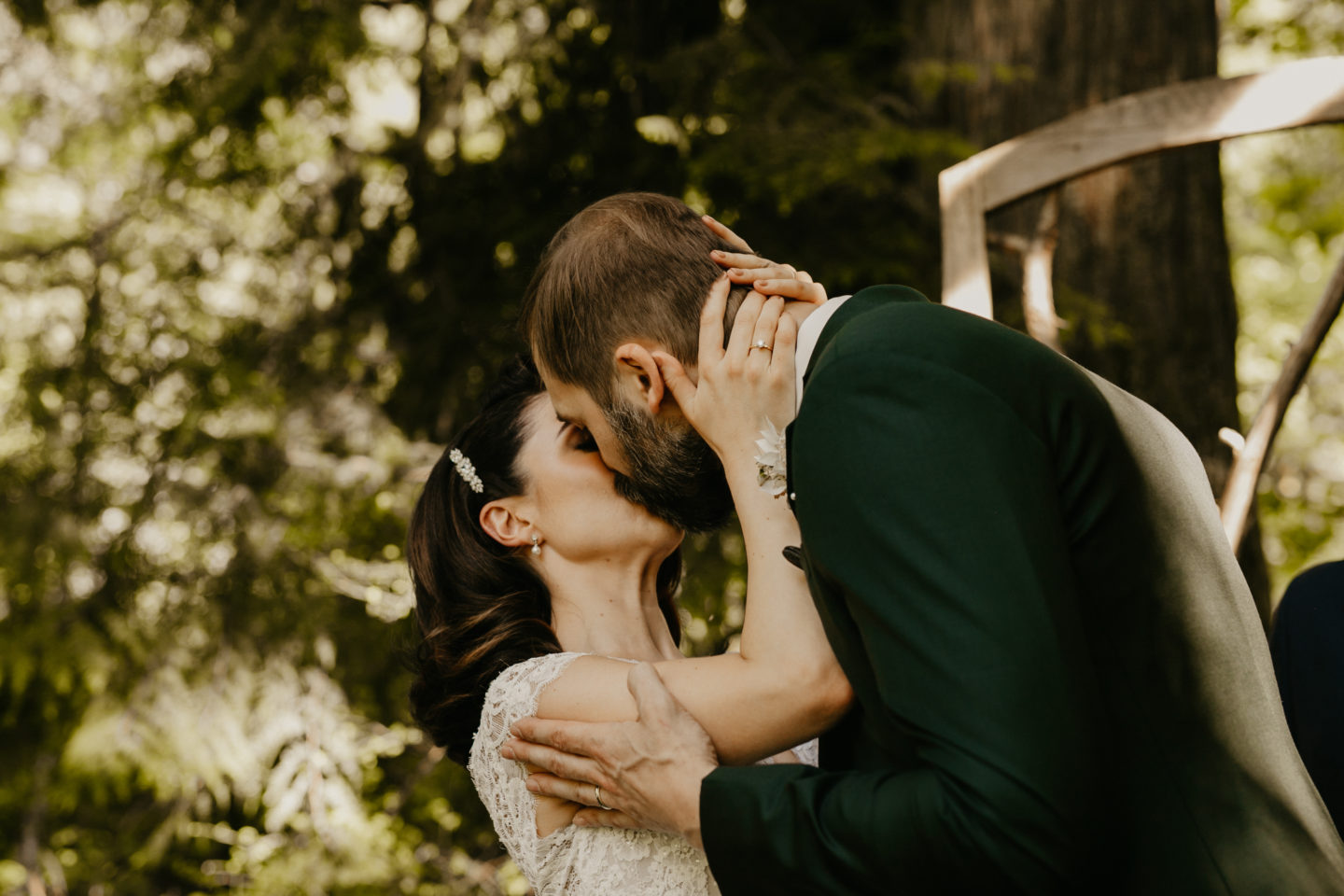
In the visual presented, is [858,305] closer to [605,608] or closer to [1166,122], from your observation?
[605,608]

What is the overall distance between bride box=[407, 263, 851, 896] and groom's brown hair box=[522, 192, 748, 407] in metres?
0.05

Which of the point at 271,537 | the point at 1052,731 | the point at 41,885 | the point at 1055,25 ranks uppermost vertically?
the point at 1055,25

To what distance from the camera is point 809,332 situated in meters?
1.63

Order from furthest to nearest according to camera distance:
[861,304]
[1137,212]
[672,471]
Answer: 1. [1137,212]
2. [672,471]
3. [861,304]

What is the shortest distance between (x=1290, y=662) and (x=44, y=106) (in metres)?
5.59

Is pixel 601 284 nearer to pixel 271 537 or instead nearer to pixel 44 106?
pixel 271 537

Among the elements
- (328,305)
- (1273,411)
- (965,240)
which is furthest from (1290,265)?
(328,305)

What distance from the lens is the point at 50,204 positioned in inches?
248

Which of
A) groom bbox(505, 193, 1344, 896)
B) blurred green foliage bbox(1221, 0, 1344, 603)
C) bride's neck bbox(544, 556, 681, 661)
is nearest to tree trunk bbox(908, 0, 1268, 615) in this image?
blurred green foliage bbox(1221, 0, 1344, 603)

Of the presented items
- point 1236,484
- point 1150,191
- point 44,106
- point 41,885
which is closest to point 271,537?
point 41,885

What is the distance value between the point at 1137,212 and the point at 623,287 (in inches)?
134

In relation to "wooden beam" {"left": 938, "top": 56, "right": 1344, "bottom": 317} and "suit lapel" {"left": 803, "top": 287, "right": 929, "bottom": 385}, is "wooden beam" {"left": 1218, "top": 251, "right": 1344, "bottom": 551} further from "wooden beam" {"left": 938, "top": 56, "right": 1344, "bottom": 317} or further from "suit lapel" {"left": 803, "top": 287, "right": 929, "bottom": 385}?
"suit lapel" {"left": 803, "top": 287, "right": 929, "bottom": 385}

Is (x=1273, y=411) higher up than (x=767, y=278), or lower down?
lower down

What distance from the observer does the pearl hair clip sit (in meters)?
2.74
